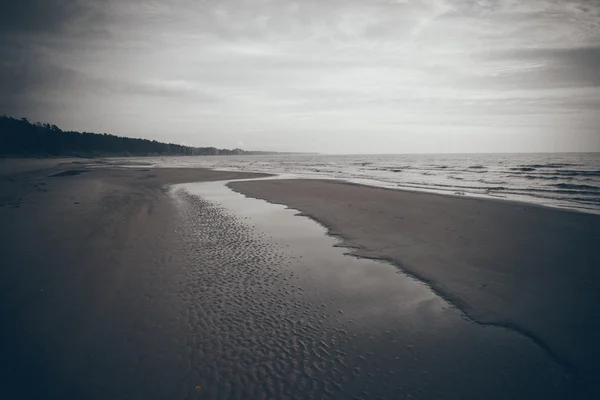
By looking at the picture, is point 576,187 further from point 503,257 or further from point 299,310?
point 299,310

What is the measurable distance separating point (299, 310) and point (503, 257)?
7.97m

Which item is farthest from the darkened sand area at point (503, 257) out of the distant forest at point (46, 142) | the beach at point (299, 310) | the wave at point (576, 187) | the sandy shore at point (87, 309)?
the distant forest at point (46, 142)

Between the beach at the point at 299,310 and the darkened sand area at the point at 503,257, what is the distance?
0.06 m

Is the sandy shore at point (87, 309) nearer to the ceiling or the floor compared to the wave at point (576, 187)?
nearer to the floor

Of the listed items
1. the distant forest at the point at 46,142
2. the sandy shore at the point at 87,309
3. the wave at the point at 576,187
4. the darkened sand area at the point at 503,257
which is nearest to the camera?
the sandy shore at the point at 87,309

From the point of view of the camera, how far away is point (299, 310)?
283 inches

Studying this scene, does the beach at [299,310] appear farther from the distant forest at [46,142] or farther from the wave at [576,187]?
the distant forest at [46,142]

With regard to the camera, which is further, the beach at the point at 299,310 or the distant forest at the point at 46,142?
the distant forest at the point at 46,142

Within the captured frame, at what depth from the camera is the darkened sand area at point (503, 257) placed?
6.34 m

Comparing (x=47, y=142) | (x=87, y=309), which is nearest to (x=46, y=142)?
(x=47, y=142)

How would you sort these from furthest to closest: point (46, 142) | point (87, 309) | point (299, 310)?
point (46, 142) → point (299, 310) → point (87, 309)

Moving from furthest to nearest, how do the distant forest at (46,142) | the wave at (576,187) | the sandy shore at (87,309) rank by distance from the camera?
the distant forest at (46,142) < the wave at (576,187) < the sandy shore at (87,309)

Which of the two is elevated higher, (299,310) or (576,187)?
(576,187)

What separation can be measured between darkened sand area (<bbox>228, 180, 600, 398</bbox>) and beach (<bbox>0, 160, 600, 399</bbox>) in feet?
0.21
